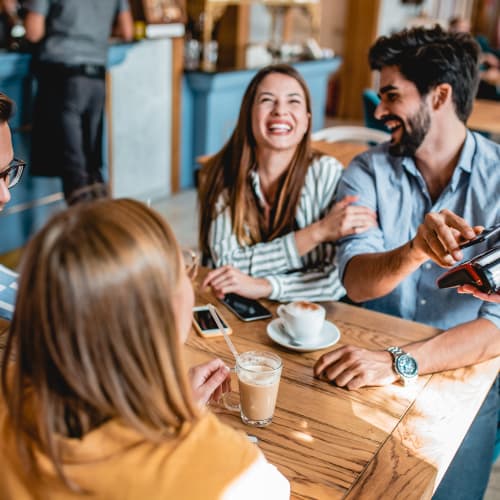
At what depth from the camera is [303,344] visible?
1.33 metres

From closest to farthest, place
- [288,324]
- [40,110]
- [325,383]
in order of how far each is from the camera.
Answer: [325,383]
[288,324]
[40,110]

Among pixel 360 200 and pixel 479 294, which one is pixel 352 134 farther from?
pixel 479 294

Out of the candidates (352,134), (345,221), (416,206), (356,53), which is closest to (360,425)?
(345,221)

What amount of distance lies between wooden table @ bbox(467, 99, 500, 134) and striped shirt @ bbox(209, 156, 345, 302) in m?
1.89

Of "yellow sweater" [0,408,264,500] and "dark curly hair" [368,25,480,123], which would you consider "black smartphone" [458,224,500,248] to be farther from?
"yellow sweater" [0,408,264,500]

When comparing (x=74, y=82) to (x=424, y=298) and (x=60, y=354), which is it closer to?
(x=424, y=298)

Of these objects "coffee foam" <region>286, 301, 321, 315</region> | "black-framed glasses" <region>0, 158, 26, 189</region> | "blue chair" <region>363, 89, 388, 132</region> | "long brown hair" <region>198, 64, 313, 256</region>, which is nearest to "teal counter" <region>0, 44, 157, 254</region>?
"blue chair" <region>363, 89, 388, 132</region>

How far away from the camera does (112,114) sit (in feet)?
13.1

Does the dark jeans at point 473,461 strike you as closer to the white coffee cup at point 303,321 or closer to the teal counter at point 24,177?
the white coffee cup at point 303,321

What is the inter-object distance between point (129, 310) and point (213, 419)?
20cm

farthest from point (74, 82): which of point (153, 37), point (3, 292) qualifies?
point (3, 292)

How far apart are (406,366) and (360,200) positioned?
624mm

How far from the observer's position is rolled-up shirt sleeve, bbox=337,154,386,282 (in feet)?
5.46

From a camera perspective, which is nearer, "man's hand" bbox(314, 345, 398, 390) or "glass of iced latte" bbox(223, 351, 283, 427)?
"glass of iced latte" bbox(223, 351, 283, 427)
